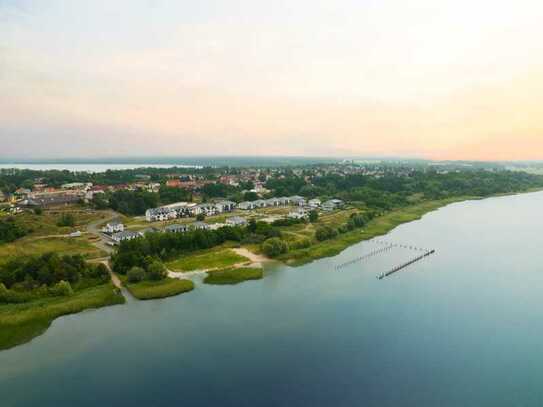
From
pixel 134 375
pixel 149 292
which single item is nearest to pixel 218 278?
pixel 149 292

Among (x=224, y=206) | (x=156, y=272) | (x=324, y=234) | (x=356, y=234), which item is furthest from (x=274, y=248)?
(x=224, y=206)

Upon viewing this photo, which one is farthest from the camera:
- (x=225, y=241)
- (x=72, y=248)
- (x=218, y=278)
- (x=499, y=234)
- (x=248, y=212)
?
(x=248, y=212)

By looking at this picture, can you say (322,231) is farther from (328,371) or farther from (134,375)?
(134,375)

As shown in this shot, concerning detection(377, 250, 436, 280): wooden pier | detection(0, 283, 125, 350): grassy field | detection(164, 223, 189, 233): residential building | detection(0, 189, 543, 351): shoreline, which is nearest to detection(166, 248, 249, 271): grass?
detection(0, 189, 543, 351): shoreline

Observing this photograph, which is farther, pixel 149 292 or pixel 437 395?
pixel 149 292

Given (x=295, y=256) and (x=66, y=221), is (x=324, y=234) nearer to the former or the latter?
(x=295, y=256)

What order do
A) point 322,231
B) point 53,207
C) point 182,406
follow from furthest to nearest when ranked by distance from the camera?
1. point 53,207
2. point 322,231
3. point 182,406
